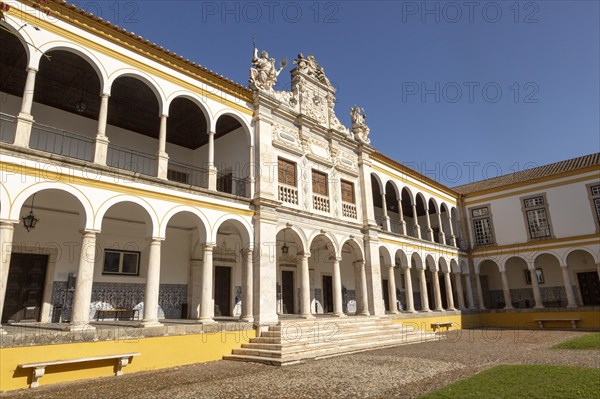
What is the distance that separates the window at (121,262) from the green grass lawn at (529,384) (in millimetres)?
9467

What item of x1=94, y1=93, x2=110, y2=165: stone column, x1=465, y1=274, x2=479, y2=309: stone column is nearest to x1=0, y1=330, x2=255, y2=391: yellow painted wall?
x1=94, y1=93, x2=110, y2=165: stone column

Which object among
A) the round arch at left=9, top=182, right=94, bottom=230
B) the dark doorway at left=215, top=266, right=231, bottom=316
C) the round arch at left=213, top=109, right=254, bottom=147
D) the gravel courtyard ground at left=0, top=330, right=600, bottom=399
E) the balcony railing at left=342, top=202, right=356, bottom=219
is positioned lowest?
the gravel courtyard ground at left=0, top=330, right=600, bottom=399

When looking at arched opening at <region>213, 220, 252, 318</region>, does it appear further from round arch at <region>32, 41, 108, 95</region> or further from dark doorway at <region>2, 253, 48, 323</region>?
round arch at <region>32, 41, 108, 95</region>

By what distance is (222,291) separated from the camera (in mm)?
13945

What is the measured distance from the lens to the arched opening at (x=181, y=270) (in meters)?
12.7

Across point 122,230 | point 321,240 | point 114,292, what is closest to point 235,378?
point 114,292

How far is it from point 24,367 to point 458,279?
20.5 meters

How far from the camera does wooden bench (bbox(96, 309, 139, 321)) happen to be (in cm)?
1096

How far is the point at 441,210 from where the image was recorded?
2469 cm

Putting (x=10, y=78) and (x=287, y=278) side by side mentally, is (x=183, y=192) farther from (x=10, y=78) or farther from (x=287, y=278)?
(x=287, y=278)

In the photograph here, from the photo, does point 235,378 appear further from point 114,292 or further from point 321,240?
point 321,240

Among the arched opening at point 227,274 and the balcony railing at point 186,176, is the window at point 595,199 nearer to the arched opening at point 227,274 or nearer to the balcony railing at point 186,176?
the arched opening at point 227,274

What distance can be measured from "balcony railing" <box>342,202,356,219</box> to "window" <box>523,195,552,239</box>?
11.6m

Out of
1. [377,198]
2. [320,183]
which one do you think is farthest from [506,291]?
[320,183]
